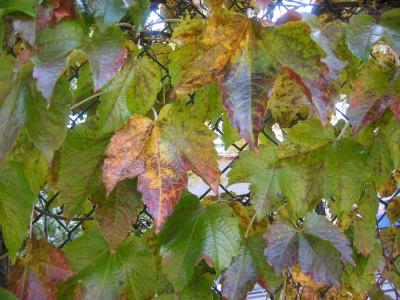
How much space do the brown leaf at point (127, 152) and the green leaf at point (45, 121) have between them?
0.22ft

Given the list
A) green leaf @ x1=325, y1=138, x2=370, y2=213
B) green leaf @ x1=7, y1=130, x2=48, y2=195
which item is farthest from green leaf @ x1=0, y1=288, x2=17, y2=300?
green leaf @ x1=325, y1=138, x2=370, y2=213

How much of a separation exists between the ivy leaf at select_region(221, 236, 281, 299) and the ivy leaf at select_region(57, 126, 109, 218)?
0.28 m

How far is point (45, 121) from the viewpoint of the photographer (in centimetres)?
64

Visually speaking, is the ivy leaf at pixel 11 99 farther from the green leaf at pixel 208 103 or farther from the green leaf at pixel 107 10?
the green leaf at pixel 208 103

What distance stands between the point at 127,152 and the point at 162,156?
46 millimetres

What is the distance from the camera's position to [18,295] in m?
0.76

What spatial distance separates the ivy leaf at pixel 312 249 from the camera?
809mm

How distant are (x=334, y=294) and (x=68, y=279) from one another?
690 mm

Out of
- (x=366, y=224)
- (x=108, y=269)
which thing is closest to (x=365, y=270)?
(x=366, y=224)

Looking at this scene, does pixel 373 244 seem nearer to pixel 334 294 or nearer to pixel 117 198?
pixel 334 294

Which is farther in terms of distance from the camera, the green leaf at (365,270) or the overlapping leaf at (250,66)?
the green leaf at (365,270)

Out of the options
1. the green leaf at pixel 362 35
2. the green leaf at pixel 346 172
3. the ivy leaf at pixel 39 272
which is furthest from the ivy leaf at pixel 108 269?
the green leaf at pixel 362 35

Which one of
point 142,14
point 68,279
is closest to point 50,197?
point 68,279

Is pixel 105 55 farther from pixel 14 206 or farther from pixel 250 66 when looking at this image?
pixel 14 206
